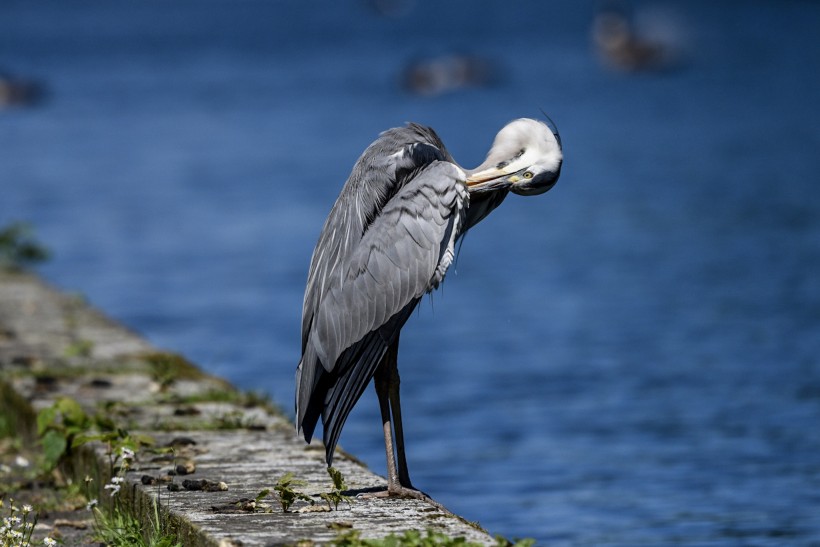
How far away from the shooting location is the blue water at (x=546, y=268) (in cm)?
883

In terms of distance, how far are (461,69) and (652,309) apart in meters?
28.9

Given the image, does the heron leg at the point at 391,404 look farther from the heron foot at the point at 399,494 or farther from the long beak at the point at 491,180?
the long beak at the point at 491,180

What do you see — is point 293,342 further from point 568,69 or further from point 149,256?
point 568,69

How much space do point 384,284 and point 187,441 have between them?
1.38 m

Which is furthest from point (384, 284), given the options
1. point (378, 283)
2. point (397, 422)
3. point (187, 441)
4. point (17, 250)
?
point (17, 250)

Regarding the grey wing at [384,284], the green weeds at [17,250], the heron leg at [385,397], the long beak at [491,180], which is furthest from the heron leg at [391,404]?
the green weeds at [17,250]

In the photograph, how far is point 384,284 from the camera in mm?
5465

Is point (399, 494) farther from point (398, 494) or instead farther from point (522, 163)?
point (522, 163)

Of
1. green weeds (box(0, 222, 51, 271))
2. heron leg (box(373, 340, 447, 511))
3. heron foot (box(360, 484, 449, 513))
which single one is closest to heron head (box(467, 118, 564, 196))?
heron leg (box(373, 340, 447, 511))

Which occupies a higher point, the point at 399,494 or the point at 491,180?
the point at 491,180

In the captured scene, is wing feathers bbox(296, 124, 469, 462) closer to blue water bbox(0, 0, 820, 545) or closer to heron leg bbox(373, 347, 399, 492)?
heron leg bbox(373, 347, 399, 492)

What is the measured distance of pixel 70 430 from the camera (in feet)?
20.9

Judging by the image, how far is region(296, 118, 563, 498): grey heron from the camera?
5414 mm

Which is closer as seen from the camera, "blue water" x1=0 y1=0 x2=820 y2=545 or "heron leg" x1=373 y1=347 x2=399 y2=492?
"heron leg" x1=373 y1=347 x2=399 y2=492
